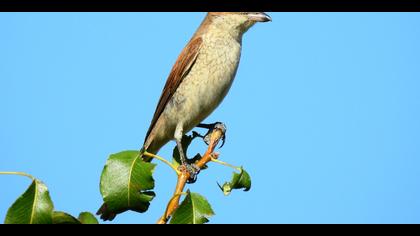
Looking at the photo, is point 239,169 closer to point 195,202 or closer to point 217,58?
point 195,202

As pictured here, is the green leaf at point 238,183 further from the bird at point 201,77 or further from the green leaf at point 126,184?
the bird at point 201,77

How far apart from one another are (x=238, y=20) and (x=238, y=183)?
270 cm

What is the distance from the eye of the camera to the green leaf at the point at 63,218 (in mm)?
2316

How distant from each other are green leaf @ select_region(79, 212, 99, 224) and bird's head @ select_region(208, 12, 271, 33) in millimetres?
3240

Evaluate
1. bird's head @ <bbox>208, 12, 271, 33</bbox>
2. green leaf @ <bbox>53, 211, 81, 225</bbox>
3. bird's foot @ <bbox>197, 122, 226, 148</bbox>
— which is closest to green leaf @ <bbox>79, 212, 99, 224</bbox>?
green leaf @ <bbox>53, 211, 81, 225</bbox>

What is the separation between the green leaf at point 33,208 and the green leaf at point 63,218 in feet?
0.08

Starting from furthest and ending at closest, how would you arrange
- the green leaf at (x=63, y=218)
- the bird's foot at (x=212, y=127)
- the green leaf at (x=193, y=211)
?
the bird's foot at (x=212, y=127) → the green leaf at (x=193, y=211) → the green leaf at (x=63, y=218)

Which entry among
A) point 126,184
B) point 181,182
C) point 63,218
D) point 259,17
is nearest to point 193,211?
point 181,182

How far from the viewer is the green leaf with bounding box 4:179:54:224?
2.38 meters

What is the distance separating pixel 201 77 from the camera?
5098mm

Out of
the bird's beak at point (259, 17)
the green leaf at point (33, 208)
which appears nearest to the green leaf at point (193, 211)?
the green leaf at point (33, 208)

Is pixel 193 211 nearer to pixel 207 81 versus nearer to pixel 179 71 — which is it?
pixel 207 81

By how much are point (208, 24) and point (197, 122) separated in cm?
95

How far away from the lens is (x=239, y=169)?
9.73ft
